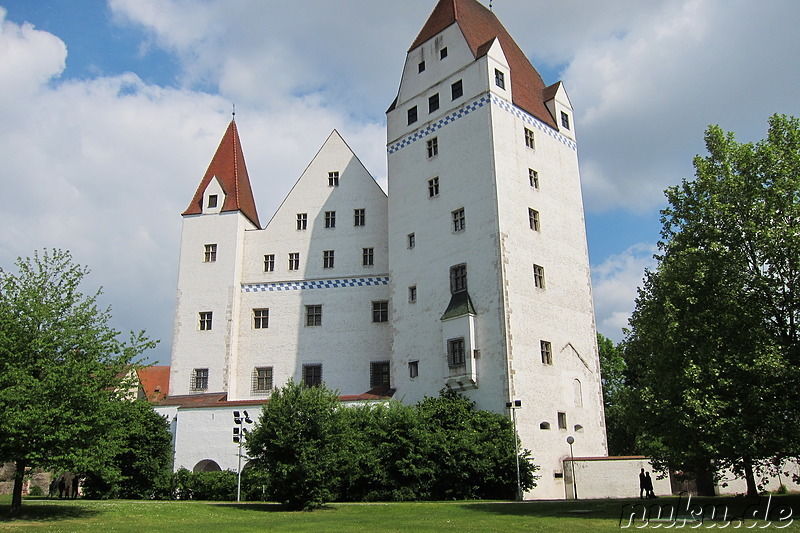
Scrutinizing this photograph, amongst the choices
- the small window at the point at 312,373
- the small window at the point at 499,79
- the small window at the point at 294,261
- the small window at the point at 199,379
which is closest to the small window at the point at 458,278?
the small window at the point at 499,79

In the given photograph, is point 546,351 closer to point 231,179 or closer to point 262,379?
point 262,379

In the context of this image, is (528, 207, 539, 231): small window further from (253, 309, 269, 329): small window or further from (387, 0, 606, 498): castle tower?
(253, 309, 269, 329): small window

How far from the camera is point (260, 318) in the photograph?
40062mm

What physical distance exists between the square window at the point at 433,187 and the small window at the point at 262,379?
13.4 meters

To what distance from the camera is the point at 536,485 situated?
28375mm

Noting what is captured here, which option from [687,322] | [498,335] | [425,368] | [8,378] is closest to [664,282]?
[687,322]

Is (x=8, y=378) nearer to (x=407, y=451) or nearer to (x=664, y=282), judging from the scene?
(x=407, y=451)

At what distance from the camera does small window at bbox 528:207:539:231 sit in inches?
1357

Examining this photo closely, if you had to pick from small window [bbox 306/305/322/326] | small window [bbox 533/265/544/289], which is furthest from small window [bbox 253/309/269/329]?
small window [bbox 533/265/544/289]

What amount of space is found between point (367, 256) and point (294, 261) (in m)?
4.46

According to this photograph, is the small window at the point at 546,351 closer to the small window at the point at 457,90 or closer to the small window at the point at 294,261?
the small window at the point at 457,90

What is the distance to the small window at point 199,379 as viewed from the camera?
38094mm

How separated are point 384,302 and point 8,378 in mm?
23065

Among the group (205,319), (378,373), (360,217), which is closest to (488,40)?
(360,217)
